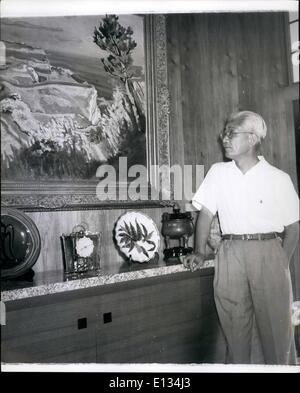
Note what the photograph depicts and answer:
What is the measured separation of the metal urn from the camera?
2.37m

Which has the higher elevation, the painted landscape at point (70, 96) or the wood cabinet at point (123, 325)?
the painted landscape at point (70, 96)

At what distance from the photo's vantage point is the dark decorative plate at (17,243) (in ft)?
5.87

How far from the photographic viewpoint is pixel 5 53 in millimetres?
2012

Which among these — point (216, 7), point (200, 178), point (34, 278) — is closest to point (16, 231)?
point (34, 278)

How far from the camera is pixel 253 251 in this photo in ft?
6.92

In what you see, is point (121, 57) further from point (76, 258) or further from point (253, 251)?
point (253, 251)

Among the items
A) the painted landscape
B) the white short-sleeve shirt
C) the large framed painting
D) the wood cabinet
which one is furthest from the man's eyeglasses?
the wood cabinet

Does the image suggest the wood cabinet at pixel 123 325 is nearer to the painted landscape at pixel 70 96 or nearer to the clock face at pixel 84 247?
the clock face at pixel 84 247

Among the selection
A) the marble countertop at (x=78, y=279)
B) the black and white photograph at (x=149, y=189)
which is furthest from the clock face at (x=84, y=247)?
the marble countertop at (x=78, y=279)

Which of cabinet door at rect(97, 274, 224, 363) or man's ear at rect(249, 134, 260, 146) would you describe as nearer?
cabinet door at rect(97, 274, 224, 363)

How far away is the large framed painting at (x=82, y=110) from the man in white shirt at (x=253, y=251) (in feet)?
1.64

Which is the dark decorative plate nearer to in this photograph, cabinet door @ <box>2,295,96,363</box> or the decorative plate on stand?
cabinet door @ <box>2,295,96,363</box>

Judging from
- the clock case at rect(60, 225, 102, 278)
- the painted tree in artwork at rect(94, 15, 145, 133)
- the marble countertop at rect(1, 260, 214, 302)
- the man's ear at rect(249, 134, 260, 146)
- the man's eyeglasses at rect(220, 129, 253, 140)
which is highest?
the painted tree in artwork at rect(94, 15, 145, 133)
